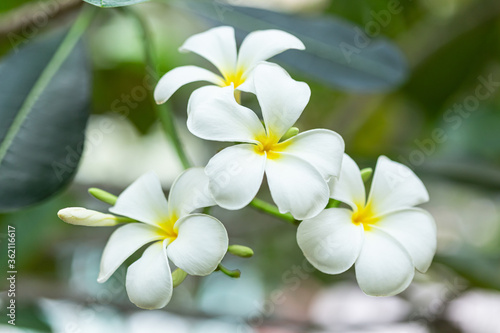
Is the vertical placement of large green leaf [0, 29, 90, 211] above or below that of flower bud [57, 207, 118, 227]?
below

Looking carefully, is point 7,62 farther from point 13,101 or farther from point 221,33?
point 221,33

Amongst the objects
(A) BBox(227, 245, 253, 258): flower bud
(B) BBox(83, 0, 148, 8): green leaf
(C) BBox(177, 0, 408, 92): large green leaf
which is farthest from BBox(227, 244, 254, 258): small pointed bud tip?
(C) BBox(177, 0, 408, 92): large green leaf

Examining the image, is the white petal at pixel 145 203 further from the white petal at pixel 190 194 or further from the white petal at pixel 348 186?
the white petal at pixel 348 186

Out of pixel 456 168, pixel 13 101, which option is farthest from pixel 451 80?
pixel 13 101

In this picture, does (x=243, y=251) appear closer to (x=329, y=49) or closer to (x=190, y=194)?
(x=190, y=194)

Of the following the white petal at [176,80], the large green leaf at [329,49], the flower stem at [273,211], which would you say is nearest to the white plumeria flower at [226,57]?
the white petal at [176,80]

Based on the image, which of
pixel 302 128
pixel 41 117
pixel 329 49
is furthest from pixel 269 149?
pixel 302 128

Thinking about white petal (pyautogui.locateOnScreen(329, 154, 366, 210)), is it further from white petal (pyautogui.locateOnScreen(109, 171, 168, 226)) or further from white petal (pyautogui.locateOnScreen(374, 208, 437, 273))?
white petal (pyautogui.locateOnScreen(109, 171, 168, 226))
